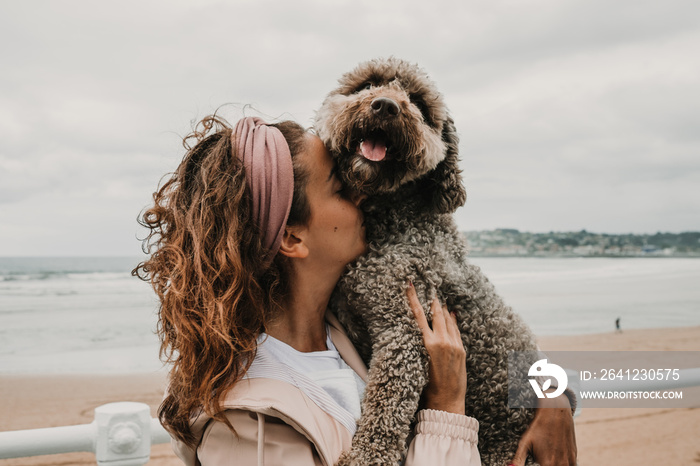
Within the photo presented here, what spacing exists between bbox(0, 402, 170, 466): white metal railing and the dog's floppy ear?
1.41m

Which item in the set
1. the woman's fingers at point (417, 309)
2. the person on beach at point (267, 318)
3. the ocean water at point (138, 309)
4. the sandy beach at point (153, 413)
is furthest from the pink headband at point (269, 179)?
the sandy beach at point (153, 413)

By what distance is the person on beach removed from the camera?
1.61 meters

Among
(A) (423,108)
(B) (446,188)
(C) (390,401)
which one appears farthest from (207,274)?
(A) (423,108)

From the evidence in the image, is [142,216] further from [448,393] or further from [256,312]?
[448,393]

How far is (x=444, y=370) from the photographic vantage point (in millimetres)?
1903

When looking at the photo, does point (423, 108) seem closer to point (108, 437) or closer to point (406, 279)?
point (406, 279)

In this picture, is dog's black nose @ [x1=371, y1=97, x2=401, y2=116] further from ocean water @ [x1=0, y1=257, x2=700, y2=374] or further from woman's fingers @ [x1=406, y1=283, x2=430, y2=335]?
ocean water @ [x1=0, y1=257, x2=700, y2=374]

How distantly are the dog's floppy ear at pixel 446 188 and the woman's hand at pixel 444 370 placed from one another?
510 mm

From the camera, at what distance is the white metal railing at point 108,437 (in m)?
2.00

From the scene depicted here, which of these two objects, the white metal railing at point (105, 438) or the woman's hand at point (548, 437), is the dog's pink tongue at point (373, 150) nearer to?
the woman's hand at point (548, 437)

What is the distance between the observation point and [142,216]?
191 centimetres

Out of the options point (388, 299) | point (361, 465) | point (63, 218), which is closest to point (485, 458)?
point (361, 465)

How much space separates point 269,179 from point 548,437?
136 cm

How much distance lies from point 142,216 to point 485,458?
1.51 meters
